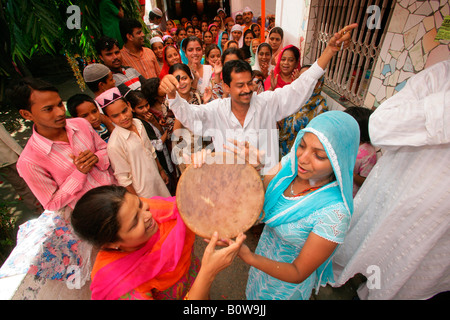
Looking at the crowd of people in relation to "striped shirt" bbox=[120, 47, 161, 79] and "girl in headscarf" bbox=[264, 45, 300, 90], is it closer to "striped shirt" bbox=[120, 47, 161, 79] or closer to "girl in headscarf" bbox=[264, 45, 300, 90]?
"girl in headscarf" bbox=[264, 45, 300, 90]

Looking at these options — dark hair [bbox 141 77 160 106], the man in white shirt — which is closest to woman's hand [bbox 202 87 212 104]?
dark hair [bbox 141 77 160 106]

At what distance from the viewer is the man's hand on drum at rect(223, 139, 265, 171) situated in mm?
1408

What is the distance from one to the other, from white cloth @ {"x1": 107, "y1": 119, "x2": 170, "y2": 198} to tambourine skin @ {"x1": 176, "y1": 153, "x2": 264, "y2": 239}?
1.20 metres

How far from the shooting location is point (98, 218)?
112 cm

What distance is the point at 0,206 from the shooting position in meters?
2.72

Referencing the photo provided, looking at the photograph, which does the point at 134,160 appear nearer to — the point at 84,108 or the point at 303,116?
the point at 84,108

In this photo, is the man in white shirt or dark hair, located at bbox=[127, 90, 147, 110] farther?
dark hair, located at bbox=[127, 90, 147, 110]

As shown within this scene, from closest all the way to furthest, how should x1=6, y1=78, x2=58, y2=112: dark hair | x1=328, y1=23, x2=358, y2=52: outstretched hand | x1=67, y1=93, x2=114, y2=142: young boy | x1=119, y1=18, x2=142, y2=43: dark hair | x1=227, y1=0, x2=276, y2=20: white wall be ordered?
x1=6, y1=78, x2=58, y2=112: dark hair < x1=328, y1=23, x2=358, y2=52: outstretched hand < x1=67, y1=93, x2=114, y2=142: young boy < x1=119, y1=18, x2=142, y2=43: dark hair < x1=227, y1=0, x2=276, y2=20: white wall

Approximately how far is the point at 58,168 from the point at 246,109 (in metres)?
1.88

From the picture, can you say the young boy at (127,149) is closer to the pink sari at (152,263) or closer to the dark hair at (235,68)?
the pink sari at (152,263)

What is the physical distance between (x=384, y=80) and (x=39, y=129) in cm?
360

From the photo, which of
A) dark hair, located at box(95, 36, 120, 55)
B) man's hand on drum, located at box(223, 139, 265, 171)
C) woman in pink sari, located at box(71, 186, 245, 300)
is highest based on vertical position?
dark hair, located at box(95, 36, 120, 55)

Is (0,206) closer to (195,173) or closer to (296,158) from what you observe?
(195,173)

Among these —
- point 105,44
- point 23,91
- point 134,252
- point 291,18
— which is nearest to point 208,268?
point 134,252
